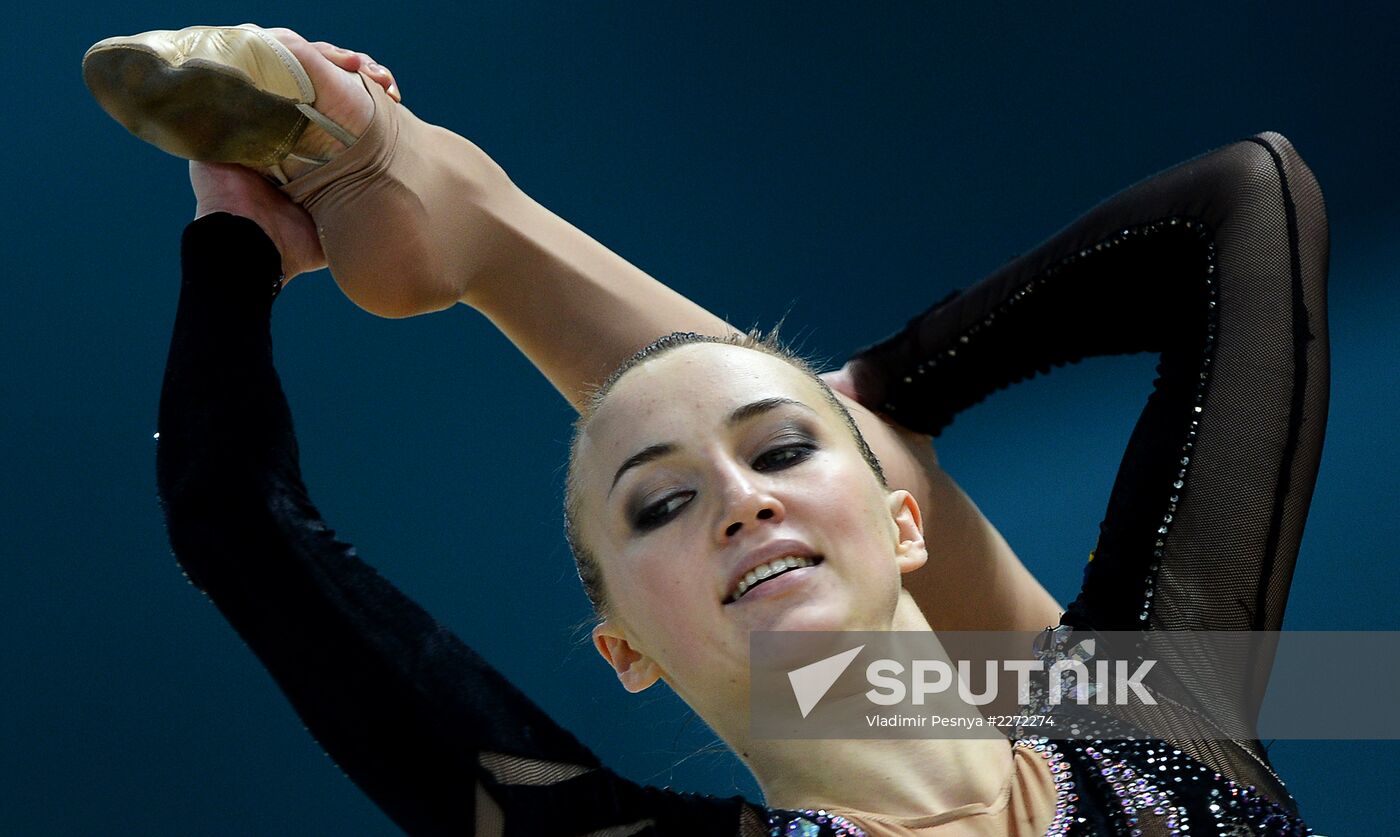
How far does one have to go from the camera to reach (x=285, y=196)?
1.00 m

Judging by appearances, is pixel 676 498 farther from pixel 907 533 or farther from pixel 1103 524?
pixel 1103 524

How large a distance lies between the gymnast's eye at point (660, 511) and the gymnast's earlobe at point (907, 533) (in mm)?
145

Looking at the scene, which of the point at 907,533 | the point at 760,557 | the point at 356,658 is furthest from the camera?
the point at 907,533

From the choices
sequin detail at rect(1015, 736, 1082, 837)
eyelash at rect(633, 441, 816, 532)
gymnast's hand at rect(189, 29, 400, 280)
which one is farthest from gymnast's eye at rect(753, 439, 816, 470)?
gymnast's hand at rect(189, 29, 400, 280)

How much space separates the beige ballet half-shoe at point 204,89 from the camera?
0.87 m

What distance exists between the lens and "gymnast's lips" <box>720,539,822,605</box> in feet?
2.71

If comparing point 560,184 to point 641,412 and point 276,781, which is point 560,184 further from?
point 641,412

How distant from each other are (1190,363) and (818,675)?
1.54 ft

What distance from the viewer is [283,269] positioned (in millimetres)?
952

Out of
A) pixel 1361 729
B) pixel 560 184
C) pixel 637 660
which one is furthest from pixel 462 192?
pixel 1361 729

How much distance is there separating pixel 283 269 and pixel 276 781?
735 mm

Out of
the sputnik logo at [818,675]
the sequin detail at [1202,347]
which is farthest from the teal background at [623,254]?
the sputnik logo at [818,675]

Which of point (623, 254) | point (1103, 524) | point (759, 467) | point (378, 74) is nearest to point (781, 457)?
point (759, 467)

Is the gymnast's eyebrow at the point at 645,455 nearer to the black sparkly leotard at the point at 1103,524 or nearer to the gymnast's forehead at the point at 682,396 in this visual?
the gymnast's forehead at the point at 682,396
